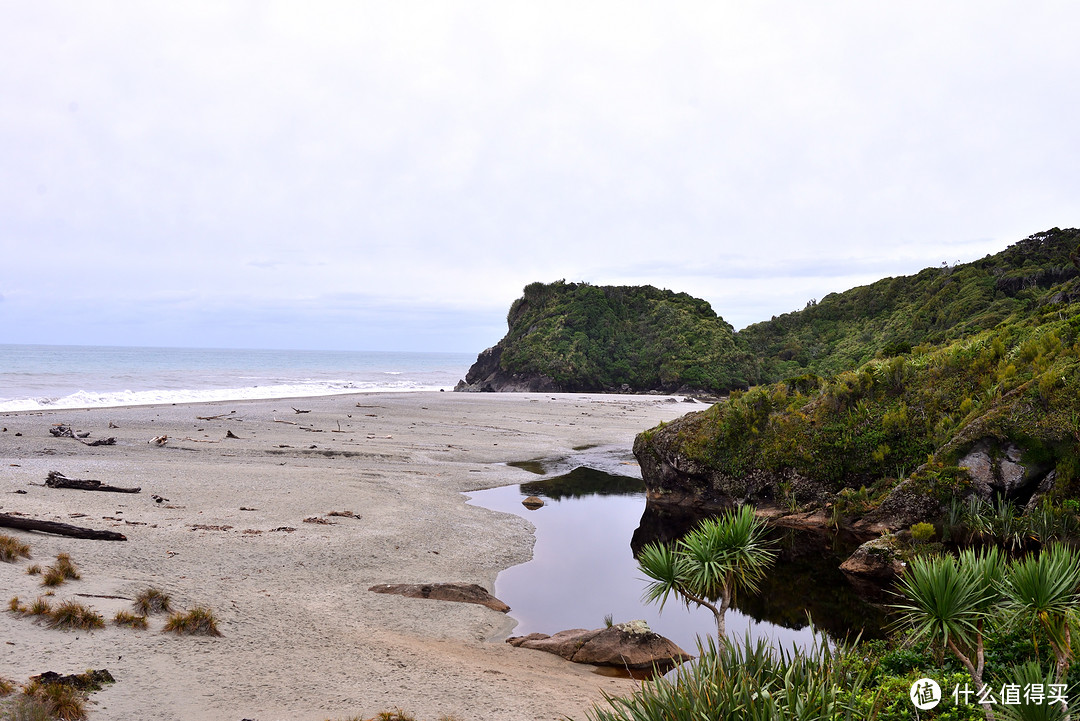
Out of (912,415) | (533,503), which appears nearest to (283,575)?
(533,503)

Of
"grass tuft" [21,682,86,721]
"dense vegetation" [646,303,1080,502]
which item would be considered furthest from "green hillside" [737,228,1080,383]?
"grass tuft" [21,682,86,721]

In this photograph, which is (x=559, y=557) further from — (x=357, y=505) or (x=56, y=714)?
(x=56, y=714)

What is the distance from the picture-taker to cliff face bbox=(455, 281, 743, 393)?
9781 cm

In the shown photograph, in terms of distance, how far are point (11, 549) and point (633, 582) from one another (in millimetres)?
12418

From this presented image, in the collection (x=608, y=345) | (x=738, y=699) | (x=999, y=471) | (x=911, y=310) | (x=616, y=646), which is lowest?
(x=616, y=646)

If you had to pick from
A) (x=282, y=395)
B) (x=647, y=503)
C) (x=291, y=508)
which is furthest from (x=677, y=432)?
(x=282, y=395)

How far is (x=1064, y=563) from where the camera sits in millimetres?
6473

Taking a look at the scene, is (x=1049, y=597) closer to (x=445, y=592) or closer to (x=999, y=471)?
(x=445, y=592)

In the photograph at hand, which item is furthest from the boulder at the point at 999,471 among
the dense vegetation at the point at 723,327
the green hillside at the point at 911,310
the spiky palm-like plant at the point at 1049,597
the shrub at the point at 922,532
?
the dense vegetation at the point at 723,327

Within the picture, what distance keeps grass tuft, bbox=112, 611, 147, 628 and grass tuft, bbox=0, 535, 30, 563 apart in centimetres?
350

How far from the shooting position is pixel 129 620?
930 cm

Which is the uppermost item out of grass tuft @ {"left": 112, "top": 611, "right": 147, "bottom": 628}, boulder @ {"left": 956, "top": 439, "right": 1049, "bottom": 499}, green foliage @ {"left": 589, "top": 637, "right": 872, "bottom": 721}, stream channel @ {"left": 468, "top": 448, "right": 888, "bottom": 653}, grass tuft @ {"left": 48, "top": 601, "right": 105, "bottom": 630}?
boulder @ {"left": 956, "top": 439, "right": 1049, "bottom": 499}

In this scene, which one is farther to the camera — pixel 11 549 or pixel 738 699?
pixel 11 549

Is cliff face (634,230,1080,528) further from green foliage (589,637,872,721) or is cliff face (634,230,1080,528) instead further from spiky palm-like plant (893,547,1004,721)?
green foliage (589,637,872,721)
